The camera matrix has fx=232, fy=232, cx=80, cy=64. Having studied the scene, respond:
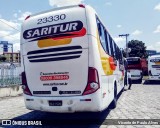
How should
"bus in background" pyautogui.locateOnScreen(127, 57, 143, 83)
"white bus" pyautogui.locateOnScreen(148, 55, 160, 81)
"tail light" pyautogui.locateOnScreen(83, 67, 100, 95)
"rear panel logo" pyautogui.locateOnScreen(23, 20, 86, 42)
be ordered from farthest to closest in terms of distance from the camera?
1. "bus in background" pyautogui.locateOnScreen(127, 57, 143, 83)
2. "white bus" pyautogui.locateOnScreen(148, 55, 160, 81)
3. "rear panel logo" pyautogui.locateOnScreen(23, 20, 86, 42)
4. "tail light" pyautogui.locateOnScreen(83, 67, 100, 95)

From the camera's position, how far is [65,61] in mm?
6043

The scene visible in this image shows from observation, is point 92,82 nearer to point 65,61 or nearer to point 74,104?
point 74,104

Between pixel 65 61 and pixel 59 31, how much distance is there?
81 centimetres

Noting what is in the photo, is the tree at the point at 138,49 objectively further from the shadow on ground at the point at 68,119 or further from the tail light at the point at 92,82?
the tail light at the point at 92,82

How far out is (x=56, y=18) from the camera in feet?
20.5

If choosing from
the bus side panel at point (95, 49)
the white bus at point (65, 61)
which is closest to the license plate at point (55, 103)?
the white bus at point (65, 61)

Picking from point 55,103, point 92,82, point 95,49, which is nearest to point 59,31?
point 95,49

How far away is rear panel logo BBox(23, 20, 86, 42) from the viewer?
19.6 feet

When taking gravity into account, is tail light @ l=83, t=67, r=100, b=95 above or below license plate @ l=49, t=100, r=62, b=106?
above

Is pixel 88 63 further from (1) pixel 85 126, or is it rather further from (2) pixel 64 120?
(2) pixel 64 120

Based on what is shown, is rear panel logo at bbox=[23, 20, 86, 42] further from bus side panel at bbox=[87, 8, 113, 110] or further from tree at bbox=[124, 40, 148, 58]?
tree at bbox=[124, 40, 148, 58]

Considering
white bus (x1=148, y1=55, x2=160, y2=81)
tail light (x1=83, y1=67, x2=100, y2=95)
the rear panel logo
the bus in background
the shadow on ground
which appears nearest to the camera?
tail light (x1=83, y1=67, x2=100, y2=95)

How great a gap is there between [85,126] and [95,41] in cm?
241

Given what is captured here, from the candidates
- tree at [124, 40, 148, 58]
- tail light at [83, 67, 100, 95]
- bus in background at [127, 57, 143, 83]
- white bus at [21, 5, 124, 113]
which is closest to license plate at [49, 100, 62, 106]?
white bus at [21, 5, 124, 113]
